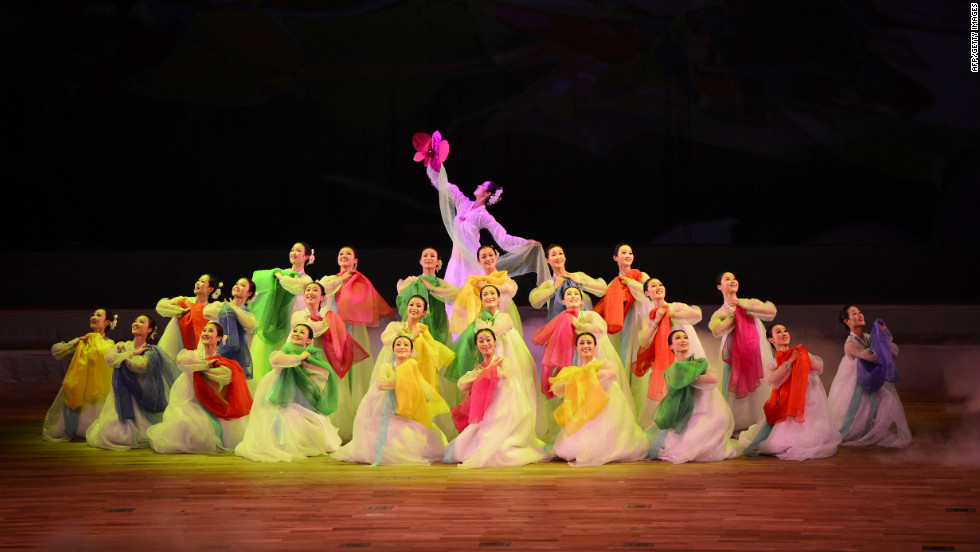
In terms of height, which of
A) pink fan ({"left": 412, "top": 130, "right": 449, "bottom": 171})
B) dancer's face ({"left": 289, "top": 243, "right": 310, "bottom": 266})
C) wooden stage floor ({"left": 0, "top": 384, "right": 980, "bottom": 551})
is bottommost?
wooden stage floor ({"left": 0, "top": 384, "right": 980, "bottom": 551})

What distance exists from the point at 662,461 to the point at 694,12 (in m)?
5.30

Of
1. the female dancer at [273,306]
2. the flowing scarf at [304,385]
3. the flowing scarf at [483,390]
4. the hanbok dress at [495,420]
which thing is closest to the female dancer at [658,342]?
the hanbok dress at [495,420]

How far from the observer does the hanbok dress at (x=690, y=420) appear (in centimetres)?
449

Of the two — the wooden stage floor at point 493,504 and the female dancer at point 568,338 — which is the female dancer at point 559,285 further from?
the wooden stage floor at point 493,504

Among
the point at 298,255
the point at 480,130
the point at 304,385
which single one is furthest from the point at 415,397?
the point at 480,130

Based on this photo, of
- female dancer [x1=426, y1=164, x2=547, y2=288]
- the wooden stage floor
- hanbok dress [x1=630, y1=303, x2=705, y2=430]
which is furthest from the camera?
female dancer [x1=426, y1=164, x2=547, y2=288]

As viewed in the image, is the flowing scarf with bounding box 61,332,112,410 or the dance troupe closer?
the dance troupe

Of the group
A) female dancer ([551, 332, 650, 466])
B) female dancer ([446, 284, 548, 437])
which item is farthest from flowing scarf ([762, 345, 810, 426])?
female dancer ([446, 284, 548, 437])

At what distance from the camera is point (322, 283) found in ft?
17.2

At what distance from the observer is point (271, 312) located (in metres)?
5.33

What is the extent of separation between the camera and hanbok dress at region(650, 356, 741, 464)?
4.49 m

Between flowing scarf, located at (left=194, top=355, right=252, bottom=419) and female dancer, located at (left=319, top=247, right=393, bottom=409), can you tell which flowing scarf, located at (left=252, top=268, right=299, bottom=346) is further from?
flowing scarf, located at (left=194, top=355, right=252, bottom=419)

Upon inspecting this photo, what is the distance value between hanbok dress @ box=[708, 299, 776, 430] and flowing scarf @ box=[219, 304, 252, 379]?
2298 millimetres

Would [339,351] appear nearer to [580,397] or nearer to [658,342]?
[580,397]
